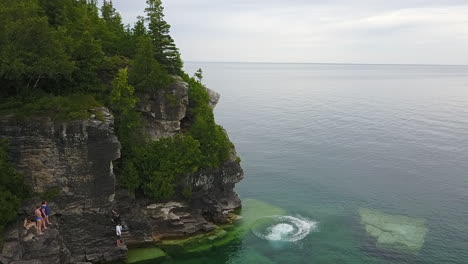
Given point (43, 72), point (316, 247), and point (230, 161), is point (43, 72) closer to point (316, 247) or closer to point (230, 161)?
point (230, 161)

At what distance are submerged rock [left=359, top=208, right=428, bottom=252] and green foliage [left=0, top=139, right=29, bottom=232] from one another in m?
38.9

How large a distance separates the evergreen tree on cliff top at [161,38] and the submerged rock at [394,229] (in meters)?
32.9

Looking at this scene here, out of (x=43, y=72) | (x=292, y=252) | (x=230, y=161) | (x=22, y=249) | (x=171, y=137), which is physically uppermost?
(x=43, y=72)

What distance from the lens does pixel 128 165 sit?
4262cm

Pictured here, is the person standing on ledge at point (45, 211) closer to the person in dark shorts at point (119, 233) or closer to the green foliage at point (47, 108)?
the person in dark shorts at point (119, 233)

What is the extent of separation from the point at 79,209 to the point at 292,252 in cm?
2354

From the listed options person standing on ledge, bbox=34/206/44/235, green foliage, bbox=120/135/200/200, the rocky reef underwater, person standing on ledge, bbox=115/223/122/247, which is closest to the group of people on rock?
person standing on ledge, bbox=34/206/44/235

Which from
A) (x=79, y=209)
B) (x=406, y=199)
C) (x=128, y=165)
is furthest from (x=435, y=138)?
(x=79, y=209)

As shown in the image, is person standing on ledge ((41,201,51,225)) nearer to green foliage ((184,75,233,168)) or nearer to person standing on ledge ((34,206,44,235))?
person standing on ledge ((34,206,44,235))

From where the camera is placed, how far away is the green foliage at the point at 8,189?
33438 millimetres

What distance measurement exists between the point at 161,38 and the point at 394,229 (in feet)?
127

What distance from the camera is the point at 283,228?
5000cm

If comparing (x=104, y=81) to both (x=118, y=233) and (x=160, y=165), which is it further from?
(x=118, y=233)

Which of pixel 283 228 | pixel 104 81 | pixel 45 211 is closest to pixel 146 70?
pixel 104 81
